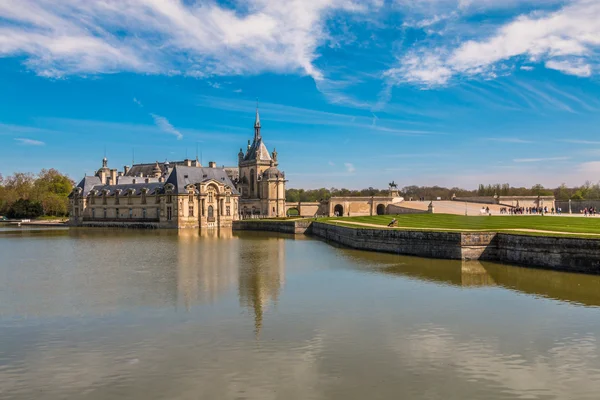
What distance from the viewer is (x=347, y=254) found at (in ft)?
103

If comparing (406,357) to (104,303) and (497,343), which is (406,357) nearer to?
(497,343)

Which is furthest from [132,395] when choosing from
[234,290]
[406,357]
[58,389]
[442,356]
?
[234,290]

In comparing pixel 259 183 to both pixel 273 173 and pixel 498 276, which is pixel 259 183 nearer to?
pixel 273 173

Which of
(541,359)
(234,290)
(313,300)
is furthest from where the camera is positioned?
(234,290)

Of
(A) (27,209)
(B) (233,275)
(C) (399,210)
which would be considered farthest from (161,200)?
(B) (233,275)

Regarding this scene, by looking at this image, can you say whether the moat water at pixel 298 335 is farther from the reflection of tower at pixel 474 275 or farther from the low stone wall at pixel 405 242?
the low stone wall at pixel 405 242

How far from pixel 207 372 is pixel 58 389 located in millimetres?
2798

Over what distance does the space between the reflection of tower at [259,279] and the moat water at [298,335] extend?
135mm

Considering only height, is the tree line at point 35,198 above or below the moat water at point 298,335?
above

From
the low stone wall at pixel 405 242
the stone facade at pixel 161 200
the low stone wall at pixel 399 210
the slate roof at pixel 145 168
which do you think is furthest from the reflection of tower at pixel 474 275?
the slate roof at pixel 145 168

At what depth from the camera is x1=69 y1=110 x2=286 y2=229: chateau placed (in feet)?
214

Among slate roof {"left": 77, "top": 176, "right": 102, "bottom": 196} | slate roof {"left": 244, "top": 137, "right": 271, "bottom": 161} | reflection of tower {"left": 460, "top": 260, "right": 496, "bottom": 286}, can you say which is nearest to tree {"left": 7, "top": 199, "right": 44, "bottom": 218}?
slate roof {"left": 77, "top": 176, "right": 102, "bottom": 196}

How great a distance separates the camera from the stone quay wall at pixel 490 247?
73.5 feet

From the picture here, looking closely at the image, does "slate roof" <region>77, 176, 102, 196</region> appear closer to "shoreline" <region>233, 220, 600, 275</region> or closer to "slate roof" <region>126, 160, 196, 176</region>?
"slate roof" <region>126, 160, 196, 176</region>
